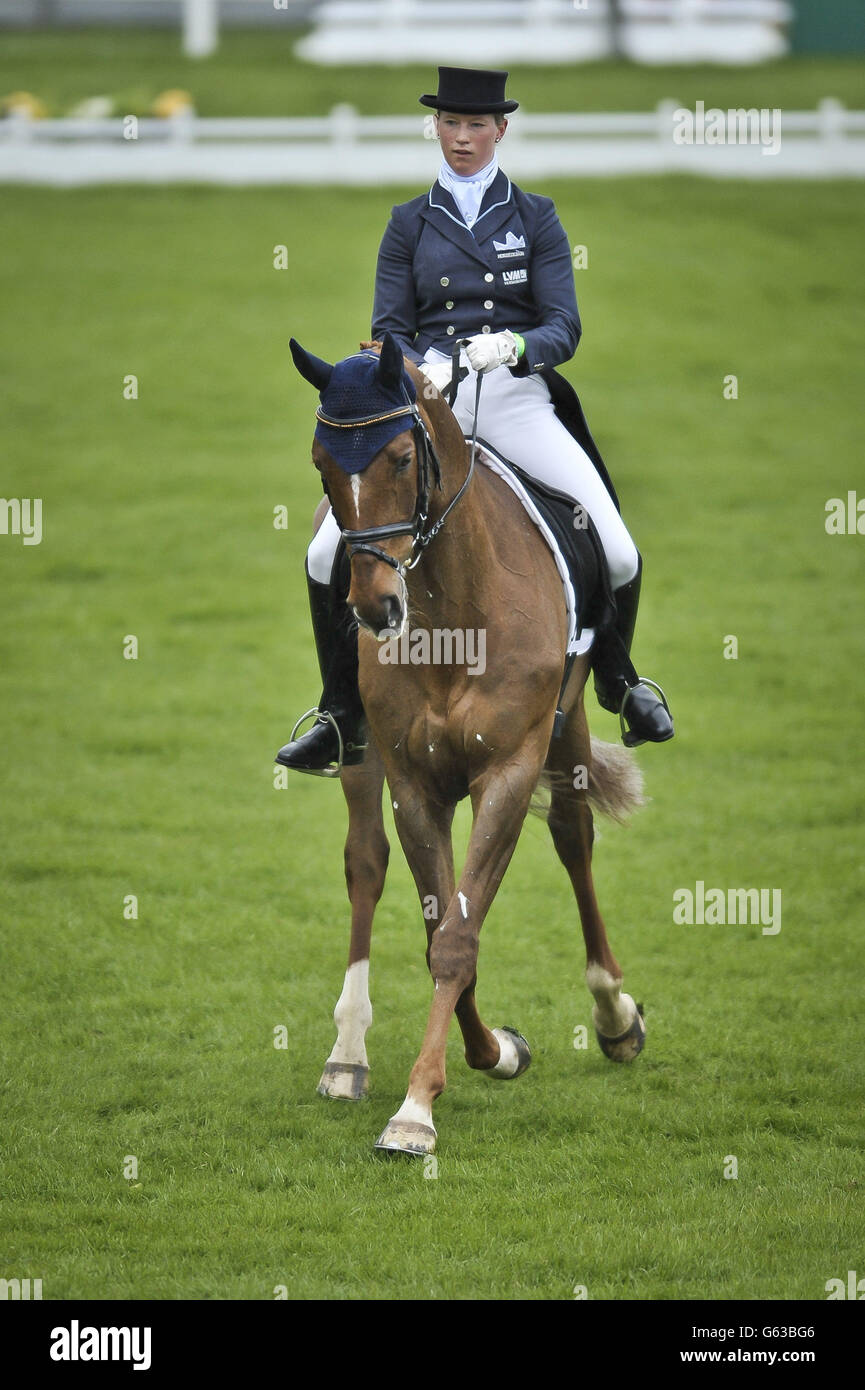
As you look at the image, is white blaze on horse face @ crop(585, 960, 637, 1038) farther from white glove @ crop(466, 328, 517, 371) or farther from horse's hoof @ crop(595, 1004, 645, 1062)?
white glove @ crop(466, 328, 517, 371)

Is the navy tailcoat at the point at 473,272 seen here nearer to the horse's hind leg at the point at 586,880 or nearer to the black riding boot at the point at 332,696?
the black riding boot at the point at 332,696

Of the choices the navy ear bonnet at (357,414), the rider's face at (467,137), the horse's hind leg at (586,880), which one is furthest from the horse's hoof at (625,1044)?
the rider's face at (467,137)

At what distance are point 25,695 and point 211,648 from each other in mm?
1987

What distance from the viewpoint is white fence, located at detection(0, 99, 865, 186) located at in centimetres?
2708

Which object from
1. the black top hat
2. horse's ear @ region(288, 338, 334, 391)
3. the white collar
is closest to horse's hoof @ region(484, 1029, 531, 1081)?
horse's ear @ region(288, 338, 334, 391)

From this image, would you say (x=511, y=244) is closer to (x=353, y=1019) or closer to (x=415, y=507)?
(x=415, y=507)

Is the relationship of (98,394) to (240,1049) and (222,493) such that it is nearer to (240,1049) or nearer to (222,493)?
(222,493)

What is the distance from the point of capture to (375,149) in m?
27.5

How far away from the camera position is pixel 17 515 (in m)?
18.8

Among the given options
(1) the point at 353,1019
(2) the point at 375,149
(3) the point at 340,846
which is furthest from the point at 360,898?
(2) the point at 375,149

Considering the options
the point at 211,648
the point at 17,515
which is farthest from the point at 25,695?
the point at 17,515

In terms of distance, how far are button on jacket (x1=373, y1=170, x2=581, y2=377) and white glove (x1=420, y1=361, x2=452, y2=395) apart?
2.13 feet

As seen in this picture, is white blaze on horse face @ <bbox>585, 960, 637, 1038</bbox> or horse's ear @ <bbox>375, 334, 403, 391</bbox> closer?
horse's ear @ <bbox>375, 334, 403, 391</bbox>

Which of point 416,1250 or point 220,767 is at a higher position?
point 220,767
